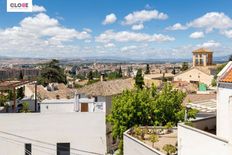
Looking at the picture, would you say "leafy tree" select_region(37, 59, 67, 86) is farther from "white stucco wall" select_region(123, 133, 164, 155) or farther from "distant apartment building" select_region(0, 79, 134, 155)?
"white stucco wall" select_region(123, 133, 164, 155)

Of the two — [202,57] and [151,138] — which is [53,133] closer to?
[151,138]

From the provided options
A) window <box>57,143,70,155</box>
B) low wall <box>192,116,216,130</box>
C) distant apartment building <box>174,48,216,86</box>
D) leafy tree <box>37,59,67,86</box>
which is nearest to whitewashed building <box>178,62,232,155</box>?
low wall <box>192,116,216,130</box>

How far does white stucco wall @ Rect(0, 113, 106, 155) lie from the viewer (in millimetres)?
23156

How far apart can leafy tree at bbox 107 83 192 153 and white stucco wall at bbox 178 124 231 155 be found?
7883 millimetres

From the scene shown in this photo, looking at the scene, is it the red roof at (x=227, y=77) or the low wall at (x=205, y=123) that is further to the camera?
the low wall at (x=205, y=123)

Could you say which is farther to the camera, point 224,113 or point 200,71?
point 200,71

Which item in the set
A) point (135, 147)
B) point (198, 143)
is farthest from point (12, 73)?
point (198, 143)

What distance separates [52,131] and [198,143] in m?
11.4

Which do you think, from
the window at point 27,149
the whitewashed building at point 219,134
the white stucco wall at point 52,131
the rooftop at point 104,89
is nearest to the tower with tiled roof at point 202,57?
the rooftop at point 104,89

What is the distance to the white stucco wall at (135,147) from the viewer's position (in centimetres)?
1745

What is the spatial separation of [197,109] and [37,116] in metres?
9.91

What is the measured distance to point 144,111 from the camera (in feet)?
80.8

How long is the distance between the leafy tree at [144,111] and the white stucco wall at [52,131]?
4.58 feet

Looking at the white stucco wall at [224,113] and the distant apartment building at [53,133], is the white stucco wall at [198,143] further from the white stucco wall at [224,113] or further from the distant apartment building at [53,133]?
the distant apartment building at [53,133]
